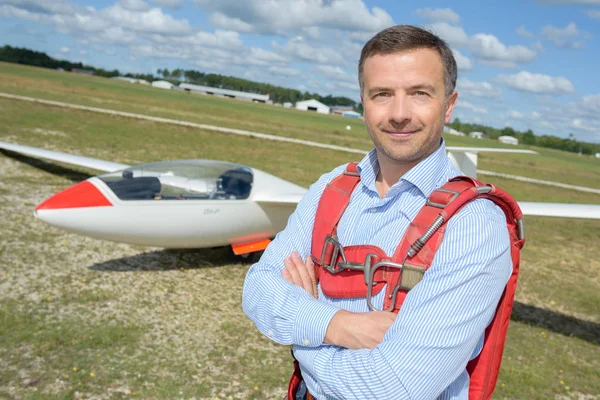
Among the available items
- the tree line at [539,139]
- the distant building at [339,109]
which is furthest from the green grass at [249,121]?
the distant building at [339,109]

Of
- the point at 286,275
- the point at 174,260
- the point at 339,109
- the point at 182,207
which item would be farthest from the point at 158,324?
the point at 339,109

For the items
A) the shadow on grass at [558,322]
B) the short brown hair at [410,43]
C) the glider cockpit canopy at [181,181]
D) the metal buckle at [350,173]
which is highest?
the short brown hair at [410,43]

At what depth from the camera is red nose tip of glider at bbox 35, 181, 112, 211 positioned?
24.4ft

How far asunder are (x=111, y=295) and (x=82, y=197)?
1610 millimetres

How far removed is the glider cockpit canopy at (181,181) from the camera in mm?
7941

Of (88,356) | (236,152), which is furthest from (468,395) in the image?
(236,152)

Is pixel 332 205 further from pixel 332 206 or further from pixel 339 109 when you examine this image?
pixel 339 109

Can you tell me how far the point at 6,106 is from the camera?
29.0m

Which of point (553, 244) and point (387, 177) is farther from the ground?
point (387, 177)

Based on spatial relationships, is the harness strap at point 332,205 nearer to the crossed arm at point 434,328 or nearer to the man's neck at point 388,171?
the man's neck at point 388,171

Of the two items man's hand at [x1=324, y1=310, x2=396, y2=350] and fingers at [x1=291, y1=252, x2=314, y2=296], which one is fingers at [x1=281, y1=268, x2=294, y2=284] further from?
man's hand at [x1=324, y1=310, x2=396, y2=350]

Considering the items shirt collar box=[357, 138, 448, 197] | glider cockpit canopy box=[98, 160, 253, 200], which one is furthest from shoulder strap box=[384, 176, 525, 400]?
glider cockpit canopy box=[98, 160, 253, 200]

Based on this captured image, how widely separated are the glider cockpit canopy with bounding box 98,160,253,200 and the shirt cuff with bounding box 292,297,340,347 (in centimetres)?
629

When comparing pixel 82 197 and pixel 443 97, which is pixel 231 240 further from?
pixel 443 97
